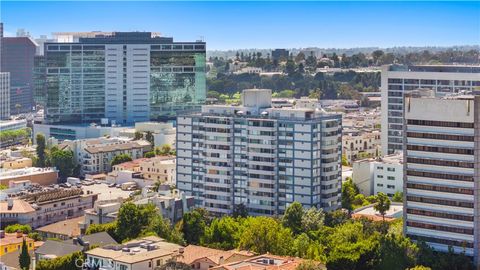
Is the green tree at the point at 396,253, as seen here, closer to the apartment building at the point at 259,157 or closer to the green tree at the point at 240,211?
the apartment building at the point at 259,157

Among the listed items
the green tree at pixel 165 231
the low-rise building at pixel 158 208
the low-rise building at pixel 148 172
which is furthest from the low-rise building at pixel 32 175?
the green tree at pixel 165 231

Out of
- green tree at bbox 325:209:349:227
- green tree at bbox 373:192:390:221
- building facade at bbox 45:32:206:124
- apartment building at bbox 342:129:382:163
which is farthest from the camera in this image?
building facade at bbox 45:32:206:124

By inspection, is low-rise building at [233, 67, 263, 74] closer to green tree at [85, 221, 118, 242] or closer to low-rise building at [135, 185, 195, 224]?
low-rise building at [135, 185, 195, 224]

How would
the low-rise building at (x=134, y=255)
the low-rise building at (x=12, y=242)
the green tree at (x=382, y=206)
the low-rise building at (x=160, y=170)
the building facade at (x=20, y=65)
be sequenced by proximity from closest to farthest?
the low-rise building at (x=134, y=255)
the low-rise building at (x=12, y=242)
the green tree at (x=382, y=206)
the low-rise building at (x=160, y=170)
the building facade at (x=20, y=65)

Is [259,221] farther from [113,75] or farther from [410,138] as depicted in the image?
[113,75]

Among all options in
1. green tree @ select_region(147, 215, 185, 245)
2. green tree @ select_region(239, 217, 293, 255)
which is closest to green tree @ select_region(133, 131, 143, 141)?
green tree @ select_region(147, 215, 185, 245)

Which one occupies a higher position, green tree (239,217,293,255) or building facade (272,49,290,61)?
building facade (272,49,290,61)
